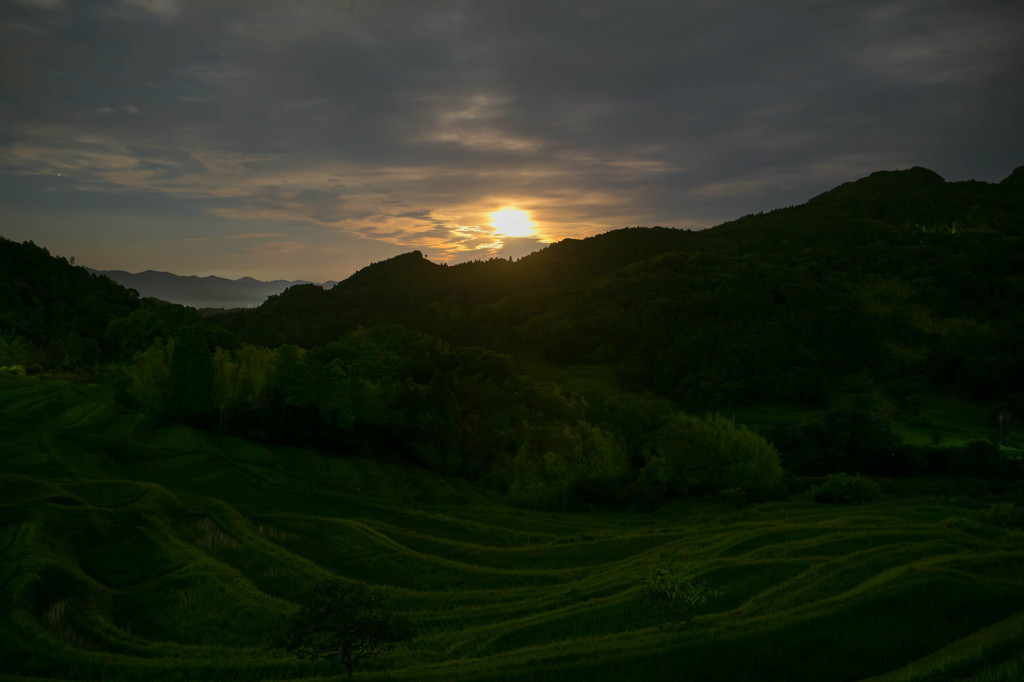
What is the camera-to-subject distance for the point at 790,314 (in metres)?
155

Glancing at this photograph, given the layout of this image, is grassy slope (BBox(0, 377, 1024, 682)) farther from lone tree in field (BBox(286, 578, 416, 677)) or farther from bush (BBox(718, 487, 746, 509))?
bush (BBox(718, 487, 746, 509))

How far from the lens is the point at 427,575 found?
2902 cm

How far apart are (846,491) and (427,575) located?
40516mm

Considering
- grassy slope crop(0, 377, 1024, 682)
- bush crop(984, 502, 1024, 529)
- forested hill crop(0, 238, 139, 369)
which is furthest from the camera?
forested hill crop(0, 238, 139, 369)

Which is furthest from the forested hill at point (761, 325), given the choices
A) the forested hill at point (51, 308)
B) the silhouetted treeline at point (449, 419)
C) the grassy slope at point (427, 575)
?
the grassy slope at point (427, 575)

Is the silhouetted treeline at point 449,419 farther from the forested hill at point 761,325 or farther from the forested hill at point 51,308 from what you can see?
the forested hill at point 761,325

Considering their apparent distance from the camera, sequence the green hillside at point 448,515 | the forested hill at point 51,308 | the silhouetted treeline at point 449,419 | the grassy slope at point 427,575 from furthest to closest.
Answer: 1. the forested hill at point 51,308
2. the silhouetted treeline at point 449,419
3. the green hillside at point 448,515
4. the grassy slope at point 427,575

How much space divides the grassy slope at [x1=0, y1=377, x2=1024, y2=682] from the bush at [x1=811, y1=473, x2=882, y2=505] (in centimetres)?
907

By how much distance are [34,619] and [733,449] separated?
55.9m

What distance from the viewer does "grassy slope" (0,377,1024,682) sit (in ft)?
52.2

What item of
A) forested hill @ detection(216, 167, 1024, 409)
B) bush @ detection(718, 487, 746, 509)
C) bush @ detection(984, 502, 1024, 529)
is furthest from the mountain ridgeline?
bush @ detection(984, 502, 1024, 529)

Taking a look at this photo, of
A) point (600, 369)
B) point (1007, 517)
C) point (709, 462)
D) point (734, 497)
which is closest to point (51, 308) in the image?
point (709, 462)

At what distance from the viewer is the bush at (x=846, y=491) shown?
177 feet

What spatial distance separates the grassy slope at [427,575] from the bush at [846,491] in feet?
29.8
